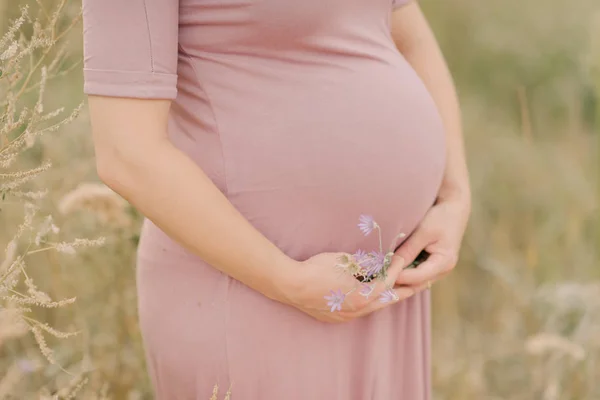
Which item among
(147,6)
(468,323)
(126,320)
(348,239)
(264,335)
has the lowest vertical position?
(468,323)

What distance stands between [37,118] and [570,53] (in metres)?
3.39

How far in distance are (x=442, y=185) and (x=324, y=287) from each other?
1.26 feet

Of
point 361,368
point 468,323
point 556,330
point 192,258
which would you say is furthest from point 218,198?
point 468,323

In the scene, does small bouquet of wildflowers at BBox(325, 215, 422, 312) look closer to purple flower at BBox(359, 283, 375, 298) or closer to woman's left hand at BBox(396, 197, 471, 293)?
purple flower at BBox(359, 283, 375, 298)

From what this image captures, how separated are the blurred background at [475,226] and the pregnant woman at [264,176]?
0.43 ft

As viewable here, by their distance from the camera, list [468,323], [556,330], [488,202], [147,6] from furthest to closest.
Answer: [488,202]
[468,323]
[556,330]
[147,6]

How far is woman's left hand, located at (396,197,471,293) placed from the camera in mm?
1197

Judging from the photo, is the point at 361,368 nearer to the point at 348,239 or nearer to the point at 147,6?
the point at 348,239

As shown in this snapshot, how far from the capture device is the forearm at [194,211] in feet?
3.22

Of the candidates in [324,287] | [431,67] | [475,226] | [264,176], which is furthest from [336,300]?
[475,226]

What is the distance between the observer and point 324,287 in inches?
41.6

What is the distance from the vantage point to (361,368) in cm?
122

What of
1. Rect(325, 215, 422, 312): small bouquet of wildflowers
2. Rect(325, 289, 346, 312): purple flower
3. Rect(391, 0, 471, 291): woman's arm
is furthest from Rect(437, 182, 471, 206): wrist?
Rect(325, 289, 346, 312): purple flower

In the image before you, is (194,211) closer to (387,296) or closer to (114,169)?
(114,169)
